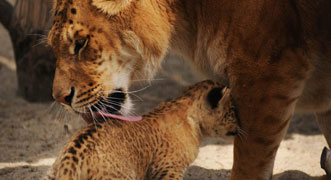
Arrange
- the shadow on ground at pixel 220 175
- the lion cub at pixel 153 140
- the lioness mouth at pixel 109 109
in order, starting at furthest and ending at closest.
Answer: the shadow on ground at pixel 220 175 < the lioness mouth at pixel 109 109 < the lion cub at pixel 153 140

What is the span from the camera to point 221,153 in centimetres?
422

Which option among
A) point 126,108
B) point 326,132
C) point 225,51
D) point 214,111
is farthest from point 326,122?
point 126,108

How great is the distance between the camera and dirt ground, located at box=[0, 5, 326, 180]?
147 inches

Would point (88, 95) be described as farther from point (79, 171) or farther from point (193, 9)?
point (193, 9)

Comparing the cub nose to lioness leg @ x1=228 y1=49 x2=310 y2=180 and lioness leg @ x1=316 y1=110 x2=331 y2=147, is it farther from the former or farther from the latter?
lioness leg @ x1=316 y1=110 x2=331 y2=147

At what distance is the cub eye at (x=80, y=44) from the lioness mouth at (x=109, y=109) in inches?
13.6

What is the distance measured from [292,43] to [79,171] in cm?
146

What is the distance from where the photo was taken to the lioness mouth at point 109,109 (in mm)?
2871

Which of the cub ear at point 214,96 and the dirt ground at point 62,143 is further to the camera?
the dirt ground at point 62,143

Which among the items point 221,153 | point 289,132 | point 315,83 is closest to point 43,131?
point 221,153

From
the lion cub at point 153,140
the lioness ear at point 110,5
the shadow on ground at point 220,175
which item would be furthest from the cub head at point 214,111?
the lioness ear at point 110,5

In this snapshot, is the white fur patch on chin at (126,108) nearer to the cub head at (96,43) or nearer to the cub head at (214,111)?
the cub head at (96,43)

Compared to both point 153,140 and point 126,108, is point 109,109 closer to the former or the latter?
point 126,108

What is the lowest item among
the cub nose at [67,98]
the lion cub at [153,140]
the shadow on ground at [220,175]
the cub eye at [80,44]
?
the shadow on ground at [220,175]
